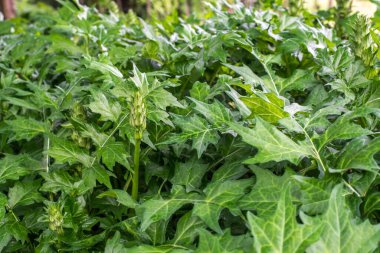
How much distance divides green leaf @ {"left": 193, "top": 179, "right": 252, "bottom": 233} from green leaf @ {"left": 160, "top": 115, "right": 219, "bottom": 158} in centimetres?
13

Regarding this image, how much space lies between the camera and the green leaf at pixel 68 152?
1288 mm

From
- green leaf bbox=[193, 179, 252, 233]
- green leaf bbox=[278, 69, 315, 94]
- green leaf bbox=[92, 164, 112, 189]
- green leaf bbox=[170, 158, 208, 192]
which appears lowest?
green leaf bbox=[92, 164, 112, 189]

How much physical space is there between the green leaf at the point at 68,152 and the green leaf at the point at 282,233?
2.02 ft

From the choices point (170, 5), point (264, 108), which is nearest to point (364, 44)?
point (264, 108)

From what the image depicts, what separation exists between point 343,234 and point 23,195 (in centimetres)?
93

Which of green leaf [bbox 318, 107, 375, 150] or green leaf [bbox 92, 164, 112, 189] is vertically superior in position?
green leaf [bbox 318, 107, 375, 150]

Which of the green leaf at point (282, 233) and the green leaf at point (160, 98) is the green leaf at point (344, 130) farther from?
the green leaf at point (160, 98)

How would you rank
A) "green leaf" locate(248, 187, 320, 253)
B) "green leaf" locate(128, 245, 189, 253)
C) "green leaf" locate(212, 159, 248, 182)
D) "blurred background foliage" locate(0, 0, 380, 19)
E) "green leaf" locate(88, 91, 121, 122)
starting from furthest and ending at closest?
"blurred background foliage" locate(0, 0, 380, 19) < "green leaf" locate(88, 91, 121, 122) < "green leaf" locate(212, 159, 248, 182) < "green leaf" locate(128, 245, 189, 253) < "green leaf" locate(248, 187, 320, 253)

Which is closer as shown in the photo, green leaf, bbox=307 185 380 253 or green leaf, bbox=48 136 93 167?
green leaf, bbox=307 185 380 253

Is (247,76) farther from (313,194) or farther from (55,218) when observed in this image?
(55,218)

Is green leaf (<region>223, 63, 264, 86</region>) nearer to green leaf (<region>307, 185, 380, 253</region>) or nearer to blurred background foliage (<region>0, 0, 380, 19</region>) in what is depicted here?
blurred background foliage (<region>0, 0, 380, 19</region>)

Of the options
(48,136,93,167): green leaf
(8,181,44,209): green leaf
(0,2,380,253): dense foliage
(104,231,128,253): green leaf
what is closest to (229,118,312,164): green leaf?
(0,2,380,253): dense foliage

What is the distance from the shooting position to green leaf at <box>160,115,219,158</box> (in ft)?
4.01

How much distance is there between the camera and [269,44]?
198 cm
